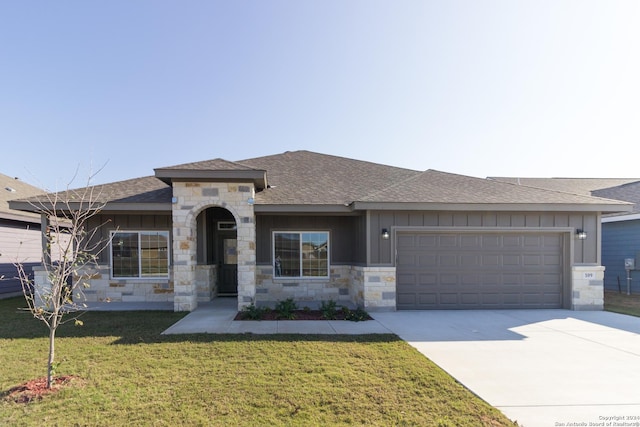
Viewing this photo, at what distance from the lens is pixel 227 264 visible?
10.5m

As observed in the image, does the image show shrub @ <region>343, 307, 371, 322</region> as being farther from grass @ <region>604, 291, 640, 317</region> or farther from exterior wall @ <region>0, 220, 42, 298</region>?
exterior wall @ <region>0, 220, 42, 298</region>

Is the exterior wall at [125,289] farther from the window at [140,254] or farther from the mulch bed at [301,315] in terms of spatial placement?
the mulch bed at [301,315]

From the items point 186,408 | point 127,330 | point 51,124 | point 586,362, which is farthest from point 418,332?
point 51,124

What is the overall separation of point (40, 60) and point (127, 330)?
10500mm

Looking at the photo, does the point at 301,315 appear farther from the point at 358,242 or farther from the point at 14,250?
the point at 14,250

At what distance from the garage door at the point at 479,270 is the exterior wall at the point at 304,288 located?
1.80 m

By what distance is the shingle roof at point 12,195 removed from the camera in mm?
11156

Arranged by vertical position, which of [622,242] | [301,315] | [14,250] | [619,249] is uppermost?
[622,242]

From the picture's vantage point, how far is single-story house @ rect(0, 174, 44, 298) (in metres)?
11.0

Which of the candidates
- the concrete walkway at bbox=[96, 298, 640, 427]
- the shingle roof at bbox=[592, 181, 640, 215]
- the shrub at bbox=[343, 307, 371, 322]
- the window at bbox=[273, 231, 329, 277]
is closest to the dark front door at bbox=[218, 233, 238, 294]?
the concrete walkway at bbox=[96, 298, 640, 427]

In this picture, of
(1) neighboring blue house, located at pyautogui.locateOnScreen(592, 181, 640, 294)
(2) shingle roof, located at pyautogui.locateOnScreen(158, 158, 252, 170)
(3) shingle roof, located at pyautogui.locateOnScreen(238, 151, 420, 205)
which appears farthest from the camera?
(1) neighboring blue house, located at pyautogui.locateOnScreen(592, 181, 640, 294)

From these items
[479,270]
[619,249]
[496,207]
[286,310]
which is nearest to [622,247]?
[619,249]

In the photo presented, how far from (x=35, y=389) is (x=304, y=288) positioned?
21.1 feet

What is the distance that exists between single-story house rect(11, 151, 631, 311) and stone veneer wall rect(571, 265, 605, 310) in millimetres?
27
